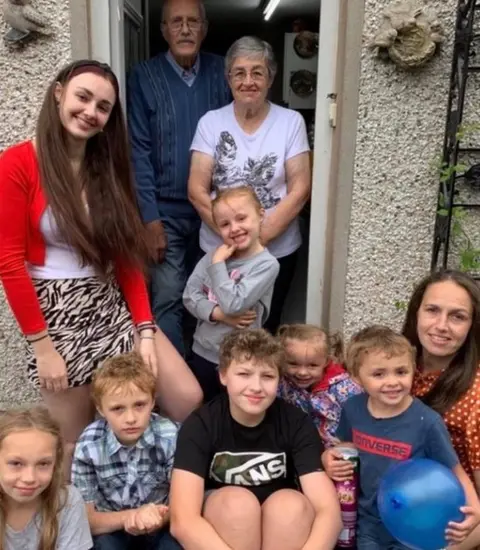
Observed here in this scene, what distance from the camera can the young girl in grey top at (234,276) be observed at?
248cm

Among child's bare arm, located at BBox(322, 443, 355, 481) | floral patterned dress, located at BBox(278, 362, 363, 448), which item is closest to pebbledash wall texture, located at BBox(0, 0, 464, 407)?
floral patterned dress, located at BBox(278, 362, 363, 448)

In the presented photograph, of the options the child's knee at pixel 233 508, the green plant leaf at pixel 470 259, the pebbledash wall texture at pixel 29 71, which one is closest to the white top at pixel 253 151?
the pebbledash wall texture at pixel 29 71

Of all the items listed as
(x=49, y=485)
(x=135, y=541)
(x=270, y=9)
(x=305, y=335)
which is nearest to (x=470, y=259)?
(x=305, y=335)

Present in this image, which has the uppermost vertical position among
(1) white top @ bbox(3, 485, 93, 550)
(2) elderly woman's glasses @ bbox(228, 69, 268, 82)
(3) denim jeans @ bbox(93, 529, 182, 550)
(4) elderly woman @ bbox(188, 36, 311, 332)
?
(2) elderly woman's glasses @ bbox(228, 69, 268, 82)

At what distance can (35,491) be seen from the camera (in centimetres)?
194

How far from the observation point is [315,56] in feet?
14.4

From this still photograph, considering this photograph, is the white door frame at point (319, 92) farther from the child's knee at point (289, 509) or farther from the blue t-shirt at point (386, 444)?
the child's knee at point (289, 509)

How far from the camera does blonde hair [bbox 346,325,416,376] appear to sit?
219 cm

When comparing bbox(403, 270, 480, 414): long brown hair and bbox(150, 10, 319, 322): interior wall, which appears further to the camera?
bbox(150, 10, 319, 322): interior wall

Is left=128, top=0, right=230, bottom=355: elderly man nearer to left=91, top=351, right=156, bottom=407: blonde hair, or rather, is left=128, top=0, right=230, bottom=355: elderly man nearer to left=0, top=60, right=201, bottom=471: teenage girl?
left=0, top=60, right=201, bottom=471: teenage girl

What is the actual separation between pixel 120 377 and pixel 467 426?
47.0 inches

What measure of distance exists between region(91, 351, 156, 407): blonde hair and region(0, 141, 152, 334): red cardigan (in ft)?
0.88

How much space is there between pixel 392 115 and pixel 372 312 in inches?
36.5

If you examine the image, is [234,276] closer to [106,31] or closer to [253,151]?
[253,151]
